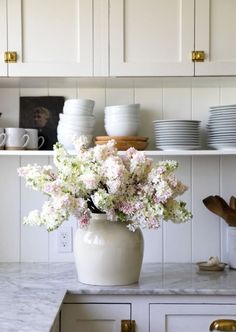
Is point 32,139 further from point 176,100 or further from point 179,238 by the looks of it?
point 179,238

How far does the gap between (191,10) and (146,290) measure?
1.11 metres

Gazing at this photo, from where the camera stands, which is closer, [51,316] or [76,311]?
[51,316]

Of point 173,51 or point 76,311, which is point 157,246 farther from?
point 173,51

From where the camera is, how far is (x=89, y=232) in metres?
1.81

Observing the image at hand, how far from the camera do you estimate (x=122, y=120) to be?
2127mm

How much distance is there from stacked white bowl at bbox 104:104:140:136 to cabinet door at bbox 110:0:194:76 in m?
0.17

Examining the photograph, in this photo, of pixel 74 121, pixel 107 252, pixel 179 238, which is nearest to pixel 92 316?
pixel 107 252

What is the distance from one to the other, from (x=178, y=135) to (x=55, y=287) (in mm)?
794

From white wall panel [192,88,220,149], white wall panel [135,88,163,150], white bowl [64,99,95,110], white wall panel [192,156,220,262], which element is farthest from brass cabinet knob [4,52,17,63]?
white wall panel [192,156,220,262]

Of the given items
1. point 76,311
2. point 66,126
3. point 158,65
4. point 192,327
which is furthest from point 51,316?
point 158,65

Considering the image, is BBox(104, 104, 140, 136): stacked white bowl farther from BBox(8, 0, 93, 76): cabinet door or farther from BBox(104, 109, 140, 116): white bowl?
BBox(8, 0, 93, 76): cabinet door

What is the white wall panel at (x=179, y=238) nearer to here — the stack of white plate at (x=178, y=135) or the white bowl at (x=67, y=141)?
the stack of white plate at (x=178, y=135)

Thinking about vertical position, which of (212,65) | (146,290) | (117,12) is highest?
(117,12)

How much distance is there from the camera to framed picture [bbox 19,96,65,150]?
90.3 inches
